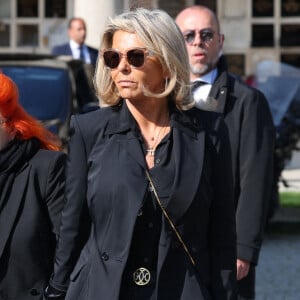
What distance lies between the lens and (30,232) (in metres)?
4.46

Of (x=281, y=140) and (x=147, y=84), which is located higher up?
(x=147, y=84)

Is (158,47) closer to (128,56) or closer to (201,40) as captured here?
(128,56)

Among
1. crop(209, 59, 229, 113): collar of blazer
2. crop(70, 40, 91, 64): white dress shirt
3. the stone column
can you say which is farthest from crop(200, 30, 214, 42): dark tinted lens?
the stone column

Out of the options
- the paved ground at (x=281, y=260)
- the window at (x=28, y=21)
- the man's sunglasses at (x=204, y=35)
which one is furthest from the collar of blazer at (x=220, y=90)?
the window at (x=28, y=21)

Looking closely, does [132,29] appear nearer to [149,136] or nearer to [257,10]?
[149,136]

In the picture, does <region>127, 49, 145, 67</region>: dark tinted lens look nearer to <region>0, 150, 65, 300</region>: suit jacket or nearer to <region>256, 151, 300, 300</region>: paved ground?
<region>0, 150, 65, 300</region>: suit jacket

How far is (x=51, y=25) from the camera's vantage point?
70.5 feet

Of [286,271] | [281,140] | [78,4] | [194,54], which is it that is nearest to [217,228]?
[194,54]

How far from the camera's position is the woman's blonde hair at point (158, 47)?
3955mm

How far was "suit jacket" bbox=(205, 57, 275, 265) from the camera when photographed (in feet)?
17.6

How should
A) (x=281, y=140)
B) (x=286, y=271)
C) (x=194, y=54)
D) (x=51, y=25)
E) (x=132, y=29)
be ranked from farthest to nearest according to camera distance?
(x=51, y=25)
(x=281, y=140)
(x=286, y=271)
(x=194, y=54)
(x=132, y=29)

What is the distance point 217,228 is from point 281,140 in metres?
8.27

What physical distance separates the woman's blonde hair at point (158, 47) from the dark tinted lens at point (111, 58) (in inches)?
1.9

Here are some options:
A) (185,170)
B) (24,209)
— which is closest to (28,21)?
(24,209)
